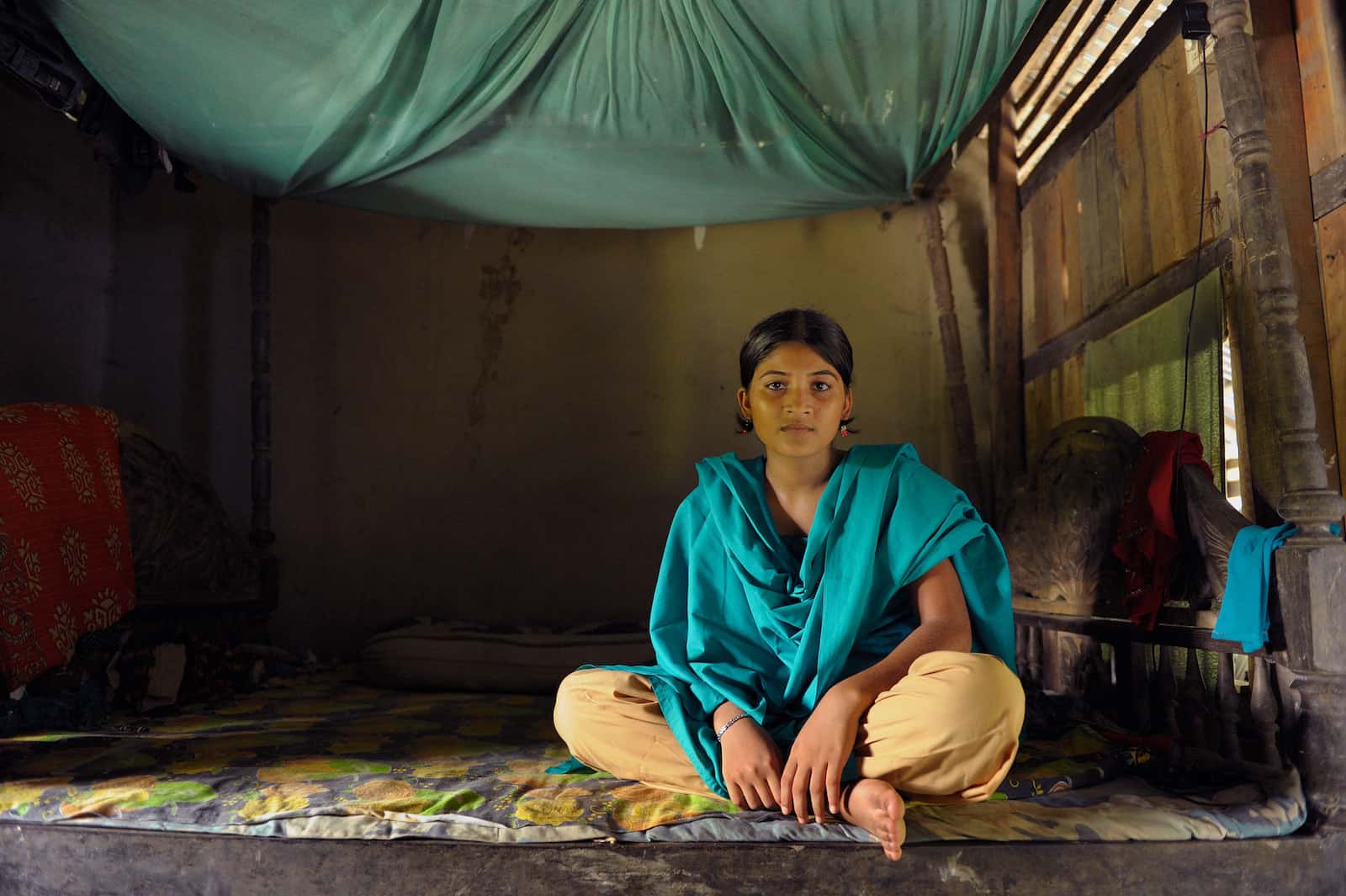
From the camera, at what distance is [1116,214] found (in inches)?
120

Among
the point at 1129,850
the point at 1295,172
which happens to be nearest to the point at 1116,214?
the point at 1295,172

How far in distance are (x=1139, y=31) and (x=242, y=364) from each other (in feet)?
12.4

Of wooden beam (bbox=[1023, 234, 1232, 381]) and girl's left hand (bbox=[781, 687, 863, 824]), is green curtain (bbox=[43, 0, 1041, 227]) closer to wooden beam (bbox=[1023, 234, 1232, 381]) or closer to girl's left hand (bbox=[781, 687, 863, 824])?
wooden beam (bbox=[1023, 234, 1232, 381])

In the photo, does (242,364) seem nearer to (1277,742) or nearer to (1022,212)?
(1022,212)

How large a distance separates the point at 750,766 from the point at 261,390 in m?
3.02

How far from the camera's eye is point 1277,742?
1745 mm

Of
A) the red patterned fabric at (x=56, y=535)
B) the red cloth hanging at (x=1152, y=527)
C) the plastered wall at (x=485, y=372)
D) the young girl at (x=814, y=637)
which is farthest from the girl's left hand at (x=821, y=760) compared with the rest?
the plastered wall at (x=485, y=372)

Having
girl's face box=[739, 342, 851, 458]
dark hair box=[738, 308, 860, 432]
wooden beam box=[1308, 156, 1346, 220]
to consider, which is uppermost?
wooden beam box=[1308, 156, 1346, 220]

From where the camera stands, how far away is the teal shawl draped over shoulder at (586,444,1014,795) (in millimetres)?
1794

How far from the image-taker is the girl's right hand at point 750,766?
1.60 meters

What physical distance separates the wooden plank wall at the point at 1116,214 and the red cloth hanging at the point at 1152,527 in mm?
628

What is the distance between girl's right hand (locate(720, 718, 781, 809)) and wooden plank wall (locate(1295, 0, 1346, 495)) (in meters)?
Answer: 1.54

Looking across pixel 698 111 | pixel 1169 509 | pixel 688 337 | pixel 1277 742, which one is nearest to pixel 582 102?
pixel 698 111

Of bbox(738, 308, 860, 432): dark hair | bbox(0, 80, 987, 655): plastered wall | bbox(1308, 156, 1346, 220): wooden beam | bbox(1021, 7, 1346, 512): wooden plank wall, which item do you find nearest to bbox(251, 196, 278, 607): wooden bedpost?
bbox(0, 80, 987, 655): plastered wall
